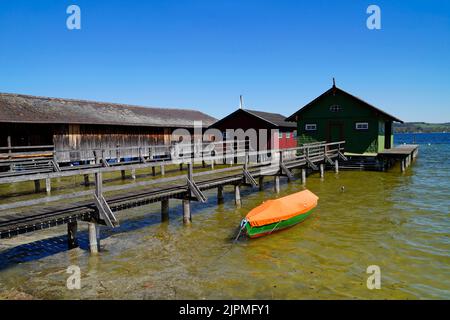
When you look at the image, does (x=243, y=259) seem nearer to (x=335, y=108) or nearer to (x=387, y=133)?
(x=335, y=108)

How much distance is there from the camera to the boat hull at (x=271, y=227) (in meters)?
11.2

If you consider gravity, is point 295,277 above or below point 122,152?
below

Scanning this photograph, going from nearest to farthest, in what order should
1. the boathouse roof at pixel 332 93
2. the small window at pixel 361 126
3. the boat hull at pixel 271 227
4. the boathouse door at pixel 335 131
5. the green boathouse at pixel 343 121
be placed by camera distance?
the boat hull at pixel 271 227 → the boathouse roof at pixel 332 93 → the green boathouse at pixel 343 121 → the small window at pixel 361 126 → the boathouse door at pixel 335 131

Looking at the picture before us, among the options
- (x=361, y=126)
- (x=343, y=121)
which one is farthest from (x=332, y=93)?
(x=361, y=126)

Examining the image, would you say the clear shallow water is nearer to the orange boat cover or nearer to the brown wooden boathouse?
the orange boat cover

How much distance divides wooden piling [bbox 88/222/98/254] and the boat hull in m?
4.66

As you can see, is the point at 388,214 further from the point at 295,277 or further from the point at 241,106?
the point at 241,106

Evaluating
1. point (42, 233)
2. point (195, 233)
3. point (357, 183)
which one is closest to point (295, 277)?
point (195, 233)

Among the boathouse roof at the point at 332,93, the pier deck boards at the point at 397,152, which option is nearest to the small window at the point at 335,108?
the boathouse roof at the point at 332,93

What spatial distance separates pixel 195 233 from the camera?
1236 centimetres

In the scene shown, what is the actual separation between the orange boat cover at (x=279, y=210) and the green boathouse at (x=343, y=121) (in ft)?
57.0

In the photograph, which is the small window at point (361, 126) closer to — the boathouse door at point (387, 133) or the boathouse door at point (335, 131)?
the boathouse door at point (335, 131)
